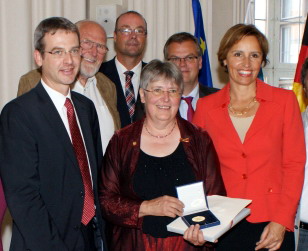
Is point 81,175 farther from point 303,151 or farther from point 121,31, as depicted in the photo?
point 121,31

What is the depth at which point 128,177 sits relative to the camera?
98.5 inches

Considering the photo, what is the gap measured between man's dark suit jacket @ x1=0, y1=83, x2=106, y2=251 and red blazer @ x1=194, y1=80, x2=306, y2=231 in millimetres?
893

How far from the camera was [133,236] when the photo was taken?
250cm

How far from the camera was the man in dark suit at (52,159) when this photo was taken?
2201 millimetres

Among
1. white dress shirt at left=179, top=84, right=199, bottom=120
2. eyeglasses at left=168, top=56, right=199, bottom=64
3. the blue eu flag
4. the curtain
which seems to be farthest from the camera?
the blue eu flag

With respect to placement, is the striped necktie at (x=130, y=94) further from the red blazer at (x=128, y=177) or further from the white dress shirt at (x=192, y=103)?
the red blazer at (x=128, y=177)

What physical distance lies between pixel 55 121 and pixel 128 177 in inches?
19.2

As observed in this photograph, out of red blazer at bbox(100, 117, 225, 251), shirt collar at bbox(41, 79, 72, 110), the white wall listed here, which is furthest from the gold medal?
the white wall

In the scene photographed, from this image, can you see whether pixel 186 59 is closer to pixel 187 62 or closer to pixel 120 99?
pixel 187 62

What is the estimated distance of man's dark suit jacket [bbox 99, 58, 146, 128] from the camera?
11.8 ft

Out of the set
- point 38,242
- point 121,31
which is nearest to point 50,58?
point 38,242

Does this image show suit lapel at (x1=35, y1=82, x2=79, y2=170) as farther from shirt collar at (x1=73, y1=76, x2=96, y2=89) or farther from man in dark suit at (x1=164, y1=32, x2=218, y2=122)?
man in dark suit at (x1=164, y1=32, x2=218, y2=122)

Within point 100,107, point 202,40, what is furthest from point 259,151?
point 202,40

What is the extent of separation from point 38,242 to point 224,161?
3.72 ft
